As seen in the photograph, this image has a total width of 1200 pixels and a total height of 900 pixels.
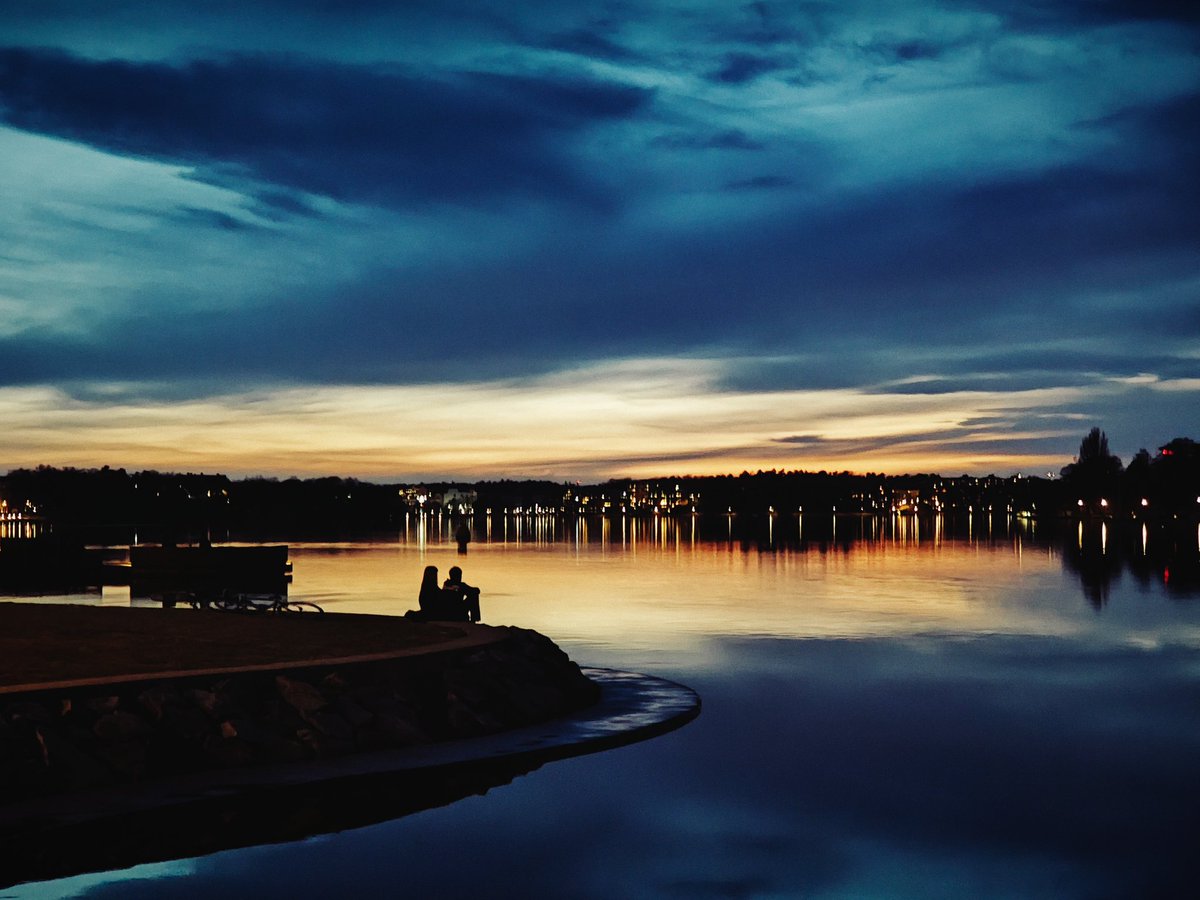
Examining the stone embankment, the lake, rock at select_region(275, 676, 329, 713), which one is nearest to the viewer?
the lake

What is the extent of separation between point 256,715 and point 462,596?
1010 cm

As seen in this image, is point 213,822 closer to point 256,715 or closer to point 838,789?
point 256,715

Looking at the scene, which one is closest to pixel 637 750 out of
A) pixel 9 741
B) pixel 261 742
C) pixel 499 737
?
pixel 499 737

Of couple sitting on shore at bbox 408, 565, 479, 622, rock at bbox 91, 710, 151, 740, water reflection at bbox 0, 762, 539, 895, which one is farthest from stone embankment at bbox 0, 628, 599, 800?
couple sitting on shore at bbox 408, 565, 479, 622

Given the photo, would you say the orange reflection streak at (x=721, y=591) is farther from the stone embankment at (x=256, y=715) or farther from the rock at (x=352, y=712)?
the rock at (x=352, y=712)

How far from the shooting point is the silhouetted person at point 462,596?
24.8 m

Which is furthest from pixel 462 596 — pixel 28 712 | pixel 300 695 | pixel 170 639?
pixel 28 712

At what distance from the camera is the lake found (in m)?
11.2

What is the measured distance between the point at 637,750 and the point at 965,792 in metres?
3.97

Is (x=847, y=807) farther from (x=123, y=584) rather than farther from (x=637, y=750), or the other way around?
(x=123, y=584)

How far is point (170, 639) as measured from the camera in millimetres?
19625

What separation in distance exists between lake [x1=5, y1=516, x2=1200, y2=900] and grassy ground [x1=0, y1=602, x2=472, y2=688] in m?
4.41

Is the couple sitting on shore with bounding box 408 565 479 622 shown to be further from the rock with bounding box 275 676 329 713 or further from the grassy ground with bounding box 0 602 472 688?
the rock with bounding box 275 676 329 713

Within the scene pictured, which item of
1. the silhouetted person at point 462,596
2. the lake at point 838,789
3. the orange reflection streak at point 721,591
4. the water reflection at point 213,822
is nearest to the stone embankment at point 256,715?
the water reflection at point 213,822
